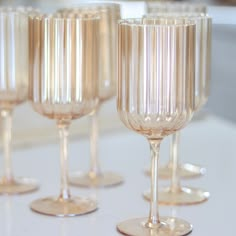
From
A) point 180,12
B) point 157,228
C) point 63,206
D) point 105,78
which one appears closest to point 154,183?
point 157,228

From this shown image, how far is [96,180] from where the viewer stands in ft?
3.85

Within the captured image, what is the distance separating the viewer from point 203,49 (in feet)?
3.55

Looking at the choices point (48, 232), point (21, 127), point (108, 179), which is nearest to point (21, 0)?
point (21, 127)

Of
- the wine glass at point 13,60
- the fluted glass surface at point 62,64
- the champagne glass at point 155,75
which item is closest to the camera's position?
the champagne glass at point 155,75

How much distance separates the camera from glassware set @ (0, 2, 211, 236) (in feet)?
2.83

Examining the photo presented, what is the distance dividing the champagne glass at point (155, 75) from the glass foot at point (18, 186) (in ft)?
0.93

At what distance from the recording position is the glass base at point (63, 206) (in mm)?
1002

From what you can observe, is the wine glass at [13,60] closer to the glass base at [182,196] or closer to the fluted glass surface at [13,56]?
the fluted glass surface at [13,56]

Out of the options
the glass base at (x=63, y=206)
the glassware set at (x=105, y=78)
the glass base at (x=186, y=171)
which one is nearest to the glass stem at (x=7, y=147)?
the glassware set at (x=105, y=78)

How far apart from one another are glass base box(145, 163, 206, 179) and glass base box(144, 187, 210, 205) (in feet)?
0.24

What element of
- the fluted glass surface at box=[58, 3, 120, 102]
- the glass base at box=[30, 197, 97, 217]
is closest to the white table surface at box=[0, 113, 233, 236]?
the glass base at box=[30, 197, 97, 217]

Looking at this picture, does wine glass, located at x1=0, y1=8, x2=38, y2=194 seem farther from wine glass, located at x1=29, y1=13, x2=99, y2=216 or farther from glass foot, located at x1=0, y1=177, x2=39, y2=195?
wine glass, located at x1=29, y1=13, x2=99, y2=216

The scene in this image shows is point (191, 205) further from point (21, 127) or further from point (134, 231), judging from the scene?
point (21, 127)

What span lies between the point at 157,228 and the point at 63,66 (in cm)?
24
